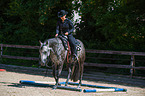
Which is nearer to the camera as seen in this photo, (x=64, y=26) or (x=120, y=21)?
(x=64, y=26)

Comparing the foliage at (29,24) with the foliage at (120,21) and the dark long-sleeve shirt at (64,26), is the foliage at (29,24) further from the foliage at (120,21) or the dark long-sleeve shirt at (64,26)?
the dark long-sleeve shirt at (64,26)

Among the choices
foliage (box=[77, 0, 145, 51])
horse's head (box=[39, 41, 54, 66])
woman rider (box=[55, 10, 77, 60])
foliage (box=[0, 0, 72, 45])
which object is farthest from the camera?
foliage (box=[0, 0, 72, 45])

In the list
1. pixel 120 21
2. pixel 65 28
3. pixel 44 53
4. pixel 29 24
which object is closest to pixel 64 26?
pixel 65 28

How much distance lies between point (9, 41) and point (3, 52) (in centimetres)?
181

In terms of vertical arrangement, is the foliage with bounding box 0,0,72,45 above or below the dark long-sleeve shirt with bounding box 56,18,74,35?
above

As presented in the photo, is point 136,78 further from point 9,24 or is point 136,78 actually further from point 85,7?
point 9,24

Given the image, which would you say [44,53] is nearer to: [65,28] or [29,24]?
A: [65,28]

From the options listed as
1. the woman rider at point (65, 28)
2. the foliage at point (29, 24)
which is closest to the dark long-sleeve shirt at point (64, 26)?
the woman rider at point (65, 28)

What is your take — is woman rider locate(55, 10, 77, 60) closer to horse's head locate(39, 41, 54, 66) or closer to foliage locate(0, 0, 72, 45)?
horse's head locate(39, 41, 54, 66)

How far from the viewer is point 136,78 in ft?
35.9

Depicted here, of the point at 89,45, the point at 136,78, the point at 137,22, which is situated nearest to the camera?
the point at 136,78

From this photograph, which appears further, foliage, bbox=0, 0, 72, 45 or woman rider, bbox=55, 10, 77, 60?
foliage, bbox=0, 0, 72, 45

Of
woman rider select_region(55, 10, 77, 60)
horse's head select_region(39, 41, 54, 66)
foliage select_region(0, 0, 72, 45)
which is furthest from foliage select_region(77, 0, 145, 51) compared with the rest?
horse's head select_region(39, 41, 54, 66)

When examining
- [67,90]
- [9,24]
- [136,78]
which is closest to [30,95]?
Answer: [67,90]
